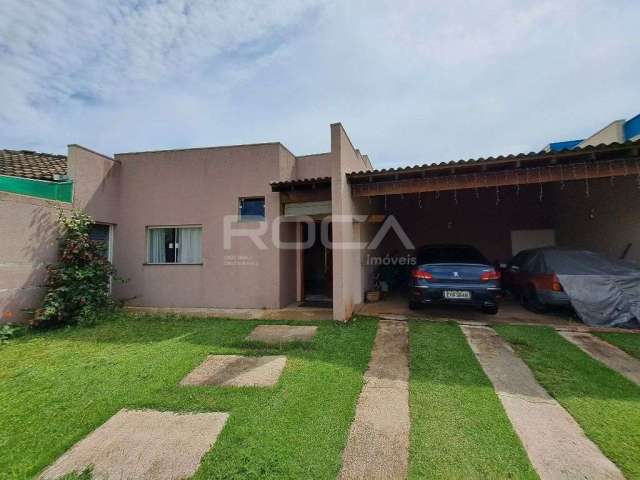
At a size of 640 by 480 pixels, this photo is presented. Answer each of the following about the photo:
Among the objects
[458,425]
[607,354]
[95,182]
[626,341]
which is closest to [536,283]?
[626,341]

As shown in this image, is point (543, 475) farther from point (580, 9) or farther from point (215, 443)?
point (580, 9)

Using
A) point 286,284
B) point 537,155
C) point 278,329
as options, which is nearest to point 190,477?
point 278,329

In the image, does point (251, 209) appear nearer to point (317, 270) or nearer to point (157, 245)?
point (157, 245)

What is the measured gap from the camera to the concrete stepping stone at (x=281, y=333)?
5199 millimetres

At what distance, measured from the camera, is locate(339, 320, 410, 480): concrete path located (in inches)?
88.7

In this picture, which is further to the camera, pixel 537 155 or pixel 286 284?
pixel 286 284

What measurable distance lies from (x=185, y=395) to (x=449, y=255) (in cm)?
569

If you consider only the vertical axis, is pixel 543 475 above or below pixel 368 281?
below

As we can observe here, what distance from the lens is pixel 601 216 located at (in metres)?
7.81

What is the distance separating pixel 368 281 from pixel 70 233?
753 cm

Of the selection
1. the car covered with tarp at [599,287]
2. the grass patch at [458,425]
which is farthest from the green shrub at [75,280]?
the car covered with tarp at [599,287]

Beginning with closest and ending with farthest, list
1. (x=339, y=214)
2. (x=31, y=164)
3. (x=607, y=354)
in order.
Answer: (x=607, y=354)
(x=339, y=214)
(x=31, y=164)

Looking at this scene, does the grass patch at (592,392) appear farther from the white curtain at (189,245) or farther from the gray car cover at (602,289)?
the white curtain at (189,245)

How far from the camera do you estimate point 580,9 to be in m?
4.62
